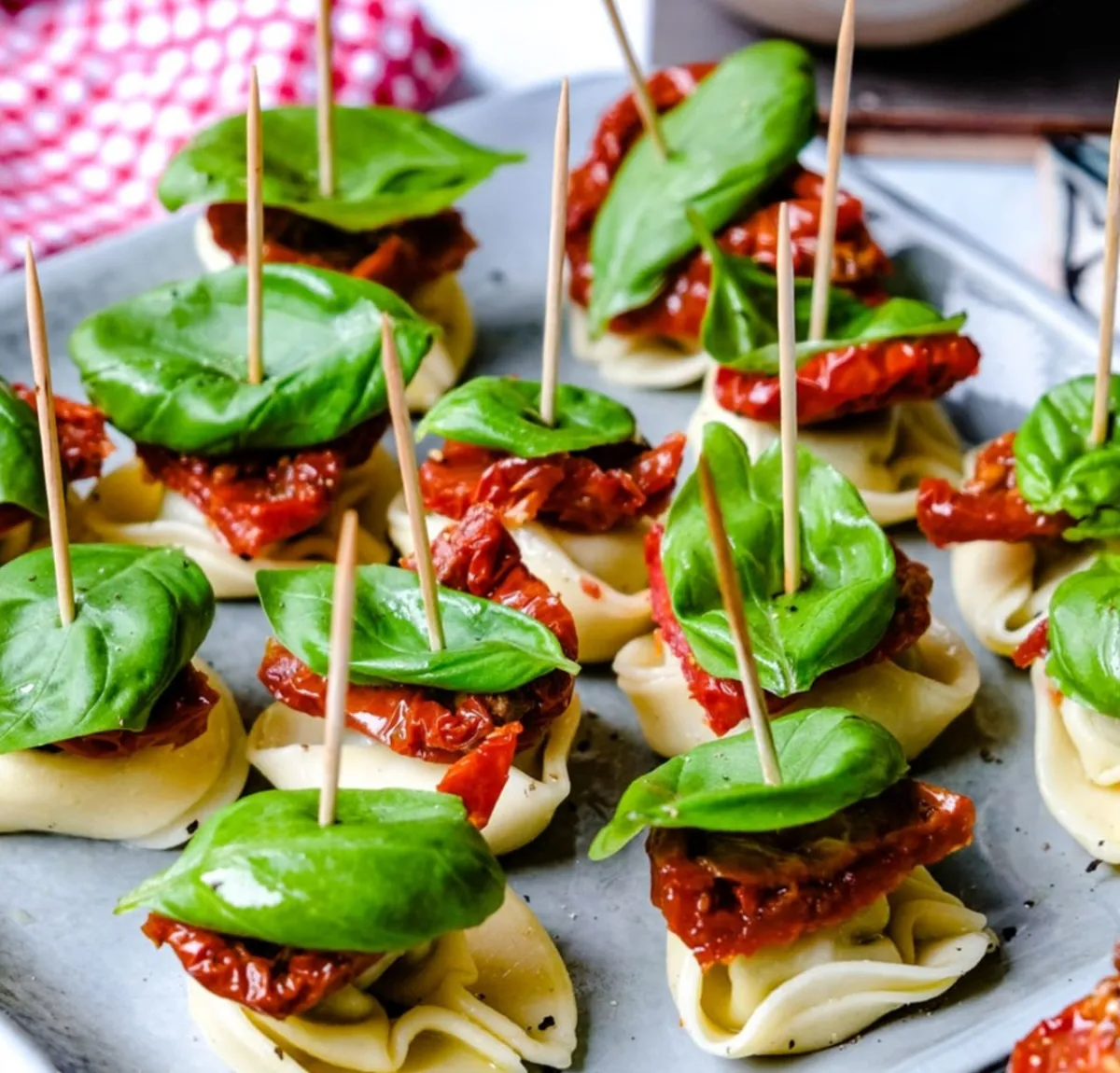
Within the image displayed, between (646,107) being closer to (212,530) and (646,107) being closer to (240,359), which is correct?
(240,359)

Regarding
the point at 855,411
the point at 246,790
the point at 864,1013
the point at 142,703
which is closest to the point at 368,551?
the point at 246,790

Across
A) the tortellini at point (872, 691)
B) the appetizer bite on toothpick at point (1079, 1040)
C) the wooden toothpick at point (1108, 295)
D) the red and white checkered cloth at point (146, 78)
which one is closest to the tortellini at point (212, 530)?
the tortellini at point (872, 691)

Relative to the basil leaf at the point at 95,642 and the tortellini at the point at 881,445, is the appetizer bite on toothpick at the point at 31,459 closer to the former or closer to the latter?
the basil leaf at the point at 95,642

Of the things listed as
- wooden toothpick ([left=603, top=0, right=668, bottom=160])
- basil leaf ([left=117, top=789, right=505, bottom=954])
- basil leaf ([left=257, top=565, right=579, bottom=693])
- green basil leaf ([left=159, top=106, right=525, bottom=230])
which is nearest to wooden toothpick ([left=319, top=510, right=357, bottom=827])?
basil leaf ([left=117, top=789, right=505, bottom=954])

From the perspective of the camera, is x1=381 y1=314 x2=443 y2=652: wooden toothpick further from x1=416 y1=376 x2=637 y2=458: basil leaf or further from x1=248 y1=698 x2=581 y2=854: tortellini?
x1=416 y1=376 x2=637 y2=458: basil leaf

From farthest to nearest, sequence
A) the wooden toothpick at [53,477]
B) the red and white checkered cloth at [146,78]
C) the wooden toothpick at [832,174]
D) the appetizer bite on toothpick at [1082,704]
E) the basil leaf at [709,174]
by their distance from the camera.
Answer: the red and white checkered cloth at [146,78], the basil leaf at [709,174], the wooden toothpick at [832,174], the appetizer bite on toothpick at [1082,704], the wooden toothpick at [53,477]
